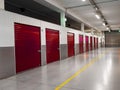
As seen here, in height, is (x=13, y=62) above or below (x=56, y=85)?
above

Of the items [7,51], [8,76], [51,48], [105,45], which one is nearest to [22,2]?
[51,48]

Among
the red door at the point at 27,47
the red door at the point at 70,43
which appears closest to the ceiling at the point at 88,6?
the red door at the point at 70,43

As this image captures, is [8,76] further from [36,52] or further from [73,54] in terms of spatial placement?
[73,54]

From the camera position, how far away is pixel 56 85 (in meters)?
3.79

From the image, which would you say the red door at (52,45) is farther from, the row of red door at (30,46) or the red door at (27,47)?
the red door at (27,47)

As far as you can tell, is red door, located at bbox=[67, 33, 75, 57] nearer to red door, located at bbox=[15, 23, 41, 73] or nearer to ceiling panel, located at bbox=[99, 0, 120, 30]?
ceiling panel, located at bbox=[99, 0, 120, 30]

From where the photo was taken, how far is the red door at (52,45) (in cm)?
779

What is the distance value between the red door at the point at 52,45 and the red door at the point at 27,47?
96cm

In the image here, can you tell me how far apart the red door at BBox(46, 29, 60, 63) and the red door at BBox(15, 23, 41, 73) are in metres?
0.96

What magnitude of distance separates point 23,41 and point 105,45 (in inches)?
1087

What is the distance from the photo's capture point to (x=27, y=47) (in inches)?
240

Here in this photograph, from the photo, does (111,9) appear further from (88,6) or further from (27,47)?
(27,47)

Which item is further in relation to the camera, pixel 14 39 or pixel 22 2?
pixel 22 2

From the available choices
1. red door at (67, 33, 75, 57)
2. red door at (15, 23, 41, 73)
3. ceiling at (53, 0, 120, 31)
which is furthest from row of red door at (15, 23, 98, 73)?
red door at (67, 33, 75, 57)
